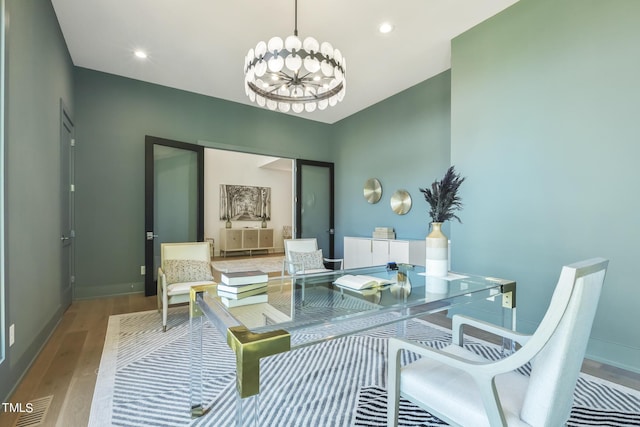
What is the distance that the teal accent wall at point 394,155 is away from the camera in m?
3.96

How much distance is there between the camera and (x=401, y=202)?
175 inches

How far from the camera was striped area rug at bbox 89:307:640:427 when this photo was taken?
61.4 inches

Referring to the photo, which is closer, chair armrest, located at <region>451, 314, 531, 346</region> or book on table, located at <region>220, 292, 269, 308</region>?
chair armrest, located at <region>451, 314, 531, 346</region>

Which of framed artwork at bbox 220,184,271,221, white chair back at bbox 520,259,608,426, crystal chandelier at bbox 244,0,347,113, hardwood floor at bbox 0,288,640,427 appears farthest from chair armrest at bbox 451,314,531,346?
framed artwork at bbox 220,184,271,221

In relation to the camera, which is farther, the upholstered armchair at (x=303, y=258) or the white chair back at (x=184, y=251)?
the upholstered armchair at (x=303, y=258)

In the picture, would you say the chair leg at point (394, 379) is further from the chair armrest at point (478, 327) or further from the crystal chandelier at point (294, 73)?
the crystal chandelier at point (294, 73)

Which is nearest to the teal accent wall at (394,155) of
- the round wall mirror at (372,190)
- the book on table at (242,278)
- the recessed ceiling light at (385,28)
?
the round wall mirror at (372,190)

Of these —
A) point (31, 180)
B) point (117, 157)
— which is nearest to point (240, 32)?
point (31, 180)

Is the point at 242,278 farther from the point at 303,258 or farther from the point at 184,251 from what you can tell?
the point at 303,258

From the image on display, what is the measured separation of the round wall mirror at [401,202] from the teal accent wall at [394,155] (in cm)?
8

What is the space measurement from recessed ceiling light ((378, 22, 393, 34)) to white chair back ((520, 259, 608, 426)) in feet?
9.37

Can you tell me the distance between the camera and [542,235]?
2.48m

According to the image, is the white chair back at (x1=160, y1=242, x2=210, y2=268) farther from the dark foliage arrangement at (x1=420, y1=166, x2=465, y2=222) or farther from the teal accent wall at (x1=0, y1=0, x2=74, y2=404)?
the dark foliage arrangement at (x1=420, y1=166, x2=465, y2=222)

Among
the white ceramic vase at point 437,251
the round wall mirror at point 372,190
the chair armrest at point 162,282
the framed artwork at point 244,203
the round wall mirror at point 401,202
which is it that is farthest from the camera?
the framed artwork at point 244,203
